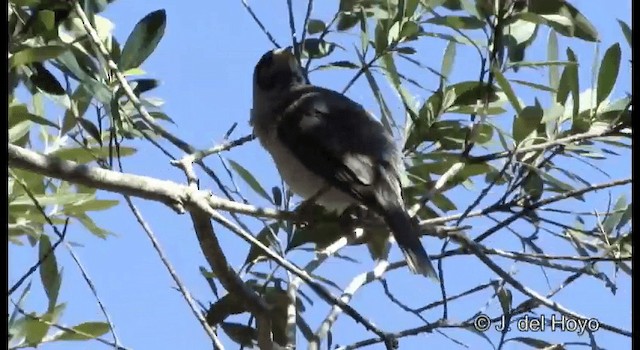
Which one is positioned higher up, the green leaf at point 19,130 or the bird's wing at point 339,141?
the bird's wing at point 339,141

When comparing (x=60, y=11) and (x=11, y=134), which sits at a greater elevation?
(x=60, y=11)

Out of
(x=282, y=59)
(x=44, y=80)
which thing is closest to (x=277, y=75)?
(x=282, y=59)

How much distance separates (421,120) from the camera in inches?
115

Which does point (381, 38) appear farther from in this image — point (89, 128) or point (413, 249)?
point (89, 128)

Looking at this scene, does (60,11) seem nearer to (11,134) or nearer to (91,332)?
(11,134)

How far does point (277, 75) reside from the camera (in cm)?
432

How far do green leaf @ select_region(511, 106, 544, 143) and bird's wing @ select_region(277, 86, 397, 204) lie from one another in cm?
69

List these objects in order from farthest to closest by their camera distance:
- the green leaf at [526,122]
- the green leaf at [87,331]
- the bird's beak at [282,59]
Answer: the bird's beak at [282,59]
the green leaf at [526,122]
the green leaf at [87,331]

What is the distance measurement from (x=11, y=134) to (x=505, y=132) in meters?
1.37

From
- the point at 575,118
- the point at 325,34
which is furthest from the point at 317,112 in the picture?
the point at 575,118

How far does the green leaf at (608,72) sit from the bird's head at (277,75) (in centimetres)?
196

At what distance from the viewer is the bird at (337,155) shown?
2881 millimetres

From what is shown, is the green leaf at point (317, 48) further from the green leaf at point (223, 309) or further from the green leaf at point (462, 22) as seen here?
the green leaf at point (223, 309)

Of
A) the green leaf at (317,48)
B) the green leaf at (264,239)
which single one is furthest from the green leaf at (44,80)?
the green leaf at (317,48)
